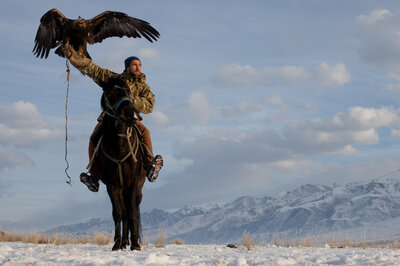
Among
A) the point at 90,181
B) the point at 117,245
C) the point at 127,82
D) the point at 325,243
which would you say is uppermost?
the point at 127,82

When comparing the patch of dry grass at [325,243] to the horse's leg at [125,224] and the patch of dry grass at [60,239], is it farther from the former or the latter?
the horse's leg at [125,224]

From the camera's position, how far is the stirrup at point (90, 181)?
10500mm

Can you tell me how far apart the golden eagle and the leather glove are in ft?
1.00

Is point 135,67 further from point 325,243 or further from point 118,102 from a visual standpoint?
point 325,243

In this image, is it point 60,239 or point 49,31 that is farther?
point 60,239

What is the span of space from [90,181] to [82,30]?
3032 mm

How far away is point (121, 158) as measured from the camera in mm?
9727

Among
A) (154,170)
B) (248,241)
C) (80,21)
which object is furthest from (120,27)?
(248,241)

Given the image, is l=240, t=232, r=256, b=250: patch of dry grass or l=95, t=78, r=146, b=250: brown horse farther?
l=240, t=232, r=256, b=250: patch of dry grass

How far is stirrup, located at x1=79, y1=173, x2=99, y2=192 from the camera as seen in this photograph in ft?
34.4

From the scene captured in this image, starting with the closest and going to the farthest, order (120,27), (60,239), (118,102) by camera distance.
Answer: (118,102), (120,27), (60,239)

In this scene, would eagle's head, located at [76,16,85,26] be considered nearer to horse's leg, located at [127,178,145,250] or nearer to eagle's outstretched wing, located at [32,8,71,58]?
eagle's outstretched wing, located at [32,8,71,58]

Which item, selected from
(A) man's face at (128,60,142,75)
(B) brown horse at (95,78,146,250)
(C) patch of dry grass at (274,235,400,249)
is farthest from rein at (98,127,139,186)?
(C) patch of dry grass at (274,235,400,249)

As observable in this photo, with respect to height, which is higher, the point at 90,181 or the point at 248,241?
the point at 90,181
